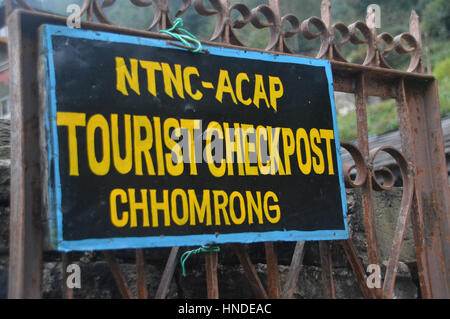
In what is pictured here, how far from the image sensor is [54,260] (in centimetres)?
207

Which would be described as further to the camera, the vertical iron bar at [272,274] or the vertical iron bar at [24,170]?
the vertical iron bar at [272,274]

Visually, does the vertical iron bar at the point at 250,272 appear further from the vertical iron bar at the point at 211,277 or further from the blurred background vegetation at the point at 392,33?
the blurred background vegetation at the point at 392,33

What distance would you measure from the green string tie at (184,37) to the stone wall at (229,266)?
2.88 ft

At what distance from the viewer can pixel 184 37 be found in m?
2.06

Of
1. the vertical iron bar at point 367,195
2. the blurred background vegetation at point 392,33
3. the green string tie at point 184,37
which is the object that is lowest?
the vertical iron bar at point 367,195

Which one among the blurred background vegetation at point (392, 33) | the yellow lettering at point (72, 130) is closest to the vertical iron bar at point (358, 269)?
the yellow lettering at point (72, 130)

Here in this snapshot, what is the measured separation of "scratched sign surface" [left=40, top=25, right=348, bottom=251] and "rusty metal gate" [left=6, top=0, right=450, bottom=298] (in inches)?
3.6

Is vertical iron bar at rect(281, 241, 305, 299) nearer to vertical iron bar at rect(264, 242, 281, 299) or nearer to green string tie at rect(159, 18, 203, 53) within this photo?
vertical iron bar at rect(264, 242, 281, 299)

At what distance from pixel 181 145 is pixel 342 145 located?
831mm

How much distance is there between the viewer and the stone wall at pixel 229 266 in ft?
6.69

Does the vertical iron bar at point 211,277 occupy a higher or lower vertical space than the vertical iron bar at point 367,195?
lower

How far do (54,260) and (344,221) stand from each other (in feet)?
4.13

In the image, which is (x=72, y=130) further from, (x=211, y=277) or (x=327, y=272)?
(x=327, y=272)

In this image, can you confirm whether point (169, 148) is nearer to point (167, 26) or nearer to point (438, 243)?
point (167, 26)
